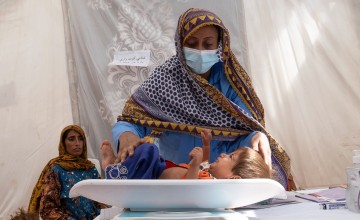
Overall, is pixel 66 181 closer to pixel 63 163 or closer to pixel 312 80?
pixel 63 163

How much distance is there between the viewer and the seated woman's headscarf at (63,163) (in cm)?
329

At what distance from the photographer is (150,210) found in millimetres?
945

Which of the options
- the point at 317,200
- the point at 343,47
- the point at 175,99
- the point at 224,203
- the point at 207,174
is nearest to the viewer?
the point at 224,203

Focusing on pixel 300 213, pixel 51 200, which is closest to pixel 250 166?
pixel 300 213

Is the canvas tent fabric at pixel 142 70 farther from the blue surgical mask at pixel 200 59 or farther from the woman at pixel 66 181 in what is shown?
the blue surgical mask at pixel 200 59

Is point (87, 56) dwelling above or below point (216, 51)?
above

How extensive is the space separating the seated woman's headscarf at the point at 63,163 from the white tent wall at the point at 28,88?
12 centimetres

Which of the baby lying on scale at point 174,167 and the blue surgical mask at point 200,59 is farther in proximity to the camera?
the blue surgical mask at point 200,59

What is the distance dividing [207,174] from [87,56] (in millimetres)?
2150

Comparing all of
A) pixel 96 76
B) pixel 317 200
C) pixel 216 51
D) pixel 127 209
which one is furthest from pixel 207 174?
pixel 96 76

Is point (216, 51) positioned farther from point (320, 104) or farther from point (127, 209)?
point (320, 104)

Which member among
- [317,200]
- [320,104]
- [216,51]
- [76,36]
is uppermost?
[76,36]

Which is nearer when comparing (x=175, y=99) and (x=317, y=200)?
(x=317, y=200)

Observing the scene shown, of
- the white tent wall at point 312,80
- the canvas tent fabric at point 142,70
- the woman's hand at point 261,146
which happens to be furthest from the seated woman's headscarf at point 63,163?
the woman's hand at point 261,146
